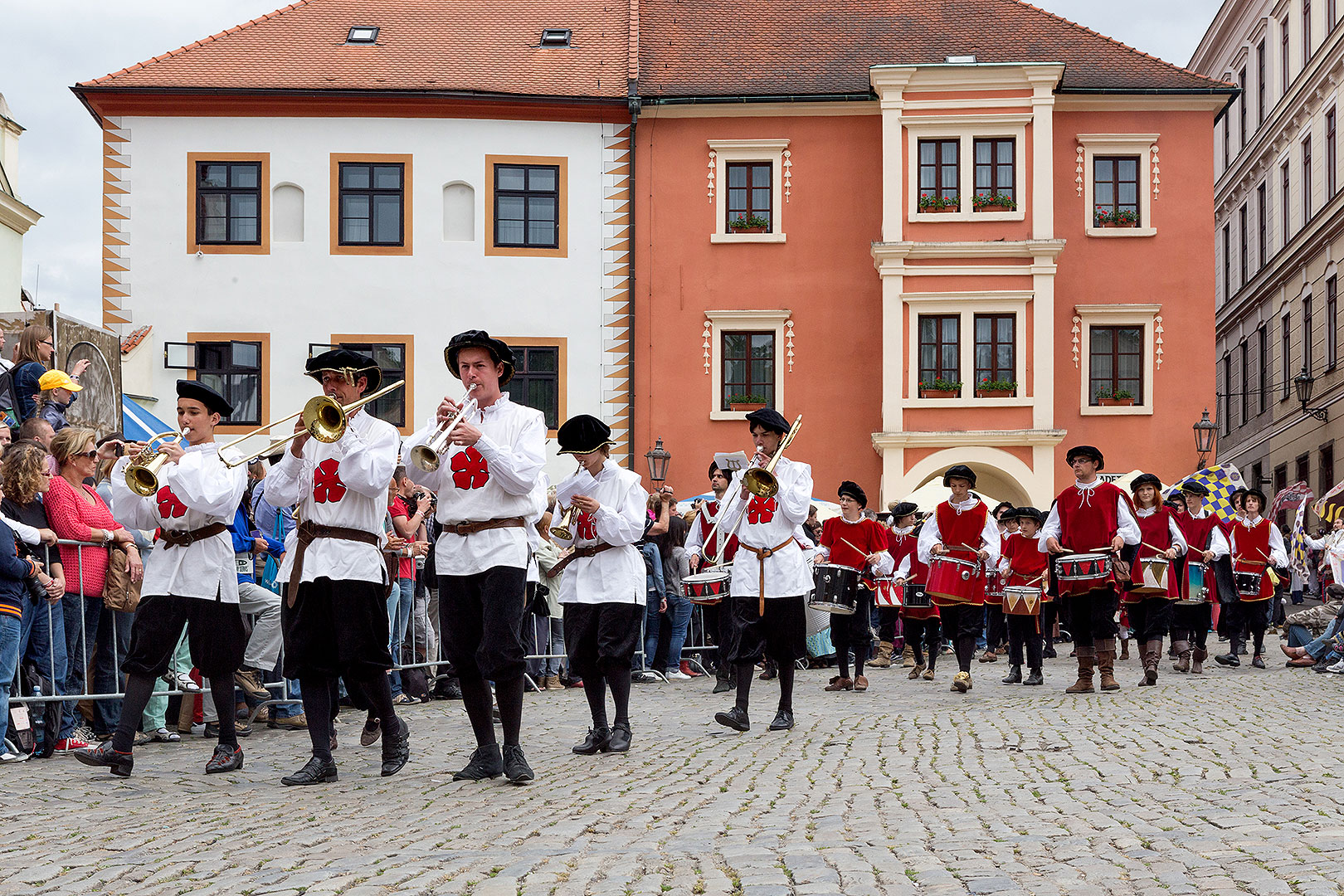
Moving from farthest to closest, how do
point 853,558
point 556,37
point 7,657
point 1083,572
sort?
point 556,37 → point 853,558 → point 1083,572 → point 7,657

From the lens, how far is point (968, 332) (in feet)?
103

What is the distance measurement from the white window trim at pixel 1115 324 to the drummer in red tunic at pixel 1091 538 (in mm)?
18541

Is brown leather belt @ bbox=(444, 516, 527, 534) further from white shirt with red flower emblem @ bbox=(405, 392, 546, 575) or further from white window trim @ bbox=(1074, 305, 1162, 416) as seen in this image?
white window trim @ bbox=(1074, 305, 1162, 416)

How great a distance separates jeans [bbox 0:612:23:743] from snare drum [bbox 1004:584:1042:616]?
891 centimetres

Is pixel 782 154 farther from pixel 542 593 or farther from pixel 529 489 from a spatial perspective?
pixel 529 489

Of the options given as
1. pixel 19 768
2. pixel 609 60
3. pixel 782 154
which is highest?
pixel 609 60

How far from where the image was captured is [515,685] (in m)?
8.08

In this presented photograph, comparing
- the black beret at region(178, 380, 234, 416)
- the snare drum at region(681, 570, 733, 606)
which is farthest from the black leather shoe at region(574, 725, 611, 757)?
the snare drum at region(681, 570, 733, 606)

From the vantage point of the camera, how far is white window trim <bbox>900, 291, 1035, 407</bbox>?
31.1 meters

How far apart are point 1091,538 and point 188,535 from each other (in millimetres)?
7867

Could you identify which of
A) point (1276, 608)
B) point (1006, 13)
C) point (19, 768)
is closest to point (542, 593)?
point (19, 768)

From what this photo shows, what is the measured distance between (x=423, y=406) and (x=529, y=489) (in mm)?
23726

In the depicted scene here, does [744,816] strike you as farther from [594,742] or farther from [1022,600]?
[1022,600]

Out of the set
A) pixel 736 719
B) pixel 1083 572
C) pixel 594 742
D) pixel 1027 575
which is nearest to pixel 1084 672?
pixel 1083 572
